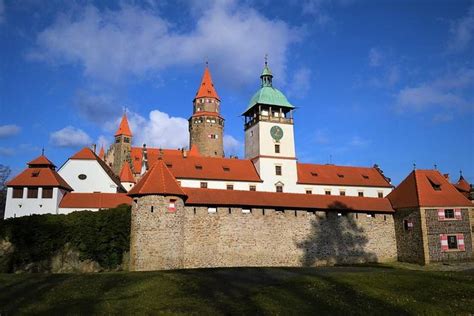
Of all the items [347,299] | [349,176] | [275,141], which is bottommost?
[347,299]

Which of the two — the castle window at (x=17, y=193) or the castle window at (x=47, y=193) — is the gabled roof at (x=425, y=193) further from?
the castle window at (x=17, y=193)

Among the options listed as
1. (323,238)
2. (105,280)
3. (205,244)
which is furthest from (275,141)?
(105,280)

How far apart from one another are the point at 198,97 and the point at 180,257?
51514mm

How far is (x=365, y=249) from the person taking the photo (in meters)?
36.6

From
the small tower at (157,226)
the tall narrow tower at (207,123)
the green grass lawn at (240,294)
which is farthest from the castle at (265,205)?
the tall narrow tower at (207,123)

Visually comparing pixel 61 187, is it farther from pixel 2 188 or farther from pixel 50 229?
pixel 2 188

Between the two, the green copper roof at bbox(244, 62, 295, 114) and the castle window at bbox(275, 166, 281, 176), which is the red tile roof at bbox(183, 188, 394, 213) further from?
the green copper roof at bbox(244, 62, 295, 114)

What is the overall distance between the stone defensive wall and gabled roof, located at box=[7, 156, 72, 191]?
41.7 feet

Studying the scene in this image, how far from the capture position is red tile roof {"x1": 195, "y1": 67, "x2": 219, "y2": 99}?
78000 millimetres

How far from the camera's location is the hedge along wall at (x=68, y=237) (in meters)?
30.4

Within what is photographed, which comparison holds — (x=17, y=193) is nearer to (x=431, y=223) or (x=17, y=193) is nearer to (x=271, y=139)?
(x=271, y=139)

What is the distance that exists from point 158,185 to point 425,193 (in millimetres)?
23505

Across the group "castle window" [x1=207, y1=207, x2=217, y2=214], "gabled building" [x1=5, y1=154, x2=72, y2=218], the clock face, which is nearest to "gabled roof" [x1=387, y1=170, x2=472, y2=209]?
the clock face

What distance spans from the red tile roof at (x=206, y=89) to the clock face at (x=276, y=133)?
3319 centimetres
